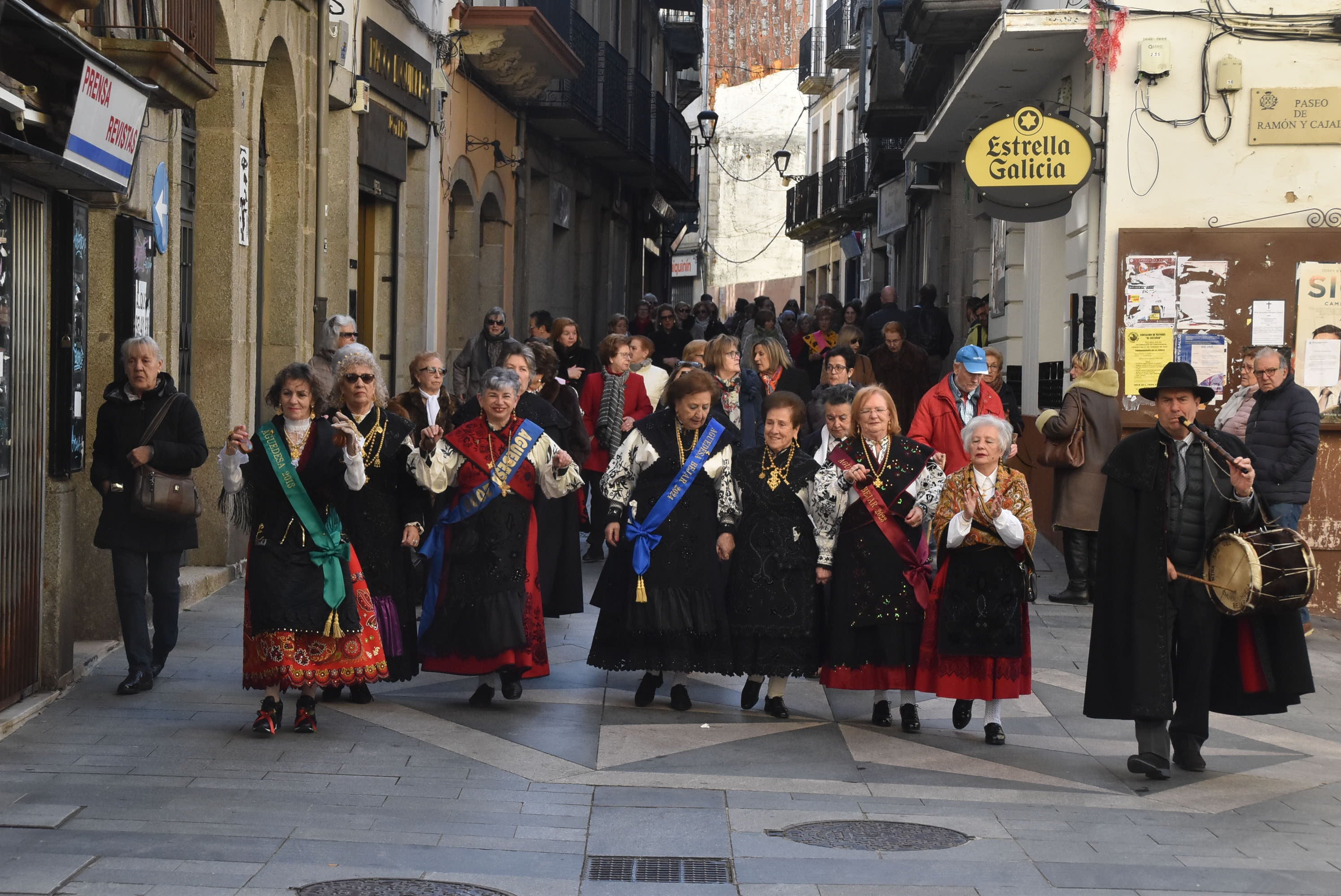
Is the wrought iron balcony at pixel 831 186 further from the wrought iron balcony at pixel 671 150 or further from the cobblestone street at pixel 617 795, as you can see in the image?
the cobblestone street at pixel 617 795

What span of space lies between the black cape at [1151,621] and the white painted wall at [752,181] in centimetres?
4983

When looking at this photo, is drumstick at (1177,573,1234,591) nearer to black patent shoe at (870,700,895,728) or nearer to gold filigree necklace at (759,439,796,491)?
black patent shoe at (870,700,895,728)

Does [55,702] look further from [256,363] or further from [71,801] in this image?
[256,363]

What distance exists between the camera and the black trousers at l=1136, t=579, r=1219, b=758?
744 centimetres

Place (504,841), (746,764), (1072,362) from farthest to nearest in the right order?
(1072,362) → (746,764) → (504,841)

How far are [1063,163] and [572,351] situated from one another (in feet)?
14.6

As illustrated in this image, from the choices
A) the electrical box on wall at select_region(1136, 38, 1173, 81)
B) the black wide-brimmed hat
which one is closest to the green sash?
the black wide-brimmed hat

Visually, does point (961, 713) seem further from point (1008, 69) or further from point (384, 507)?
point (1008, 69)

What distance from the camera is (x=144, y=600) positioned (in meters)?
8.77

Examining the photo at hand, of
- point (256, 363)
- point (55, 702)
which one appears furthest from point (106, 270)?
point (256, 363)

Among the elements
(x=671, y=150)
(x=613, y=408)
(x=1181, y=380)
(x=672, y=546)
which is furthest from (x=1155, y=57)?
(x=671, y=150)

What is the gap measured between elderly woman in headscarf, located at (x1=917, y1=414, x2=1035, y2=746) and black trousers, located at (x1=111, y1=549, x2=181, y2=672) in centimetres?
376

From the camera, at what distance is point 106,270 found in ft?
33.0

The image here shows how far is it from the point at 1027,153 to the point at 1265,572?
251 inches
